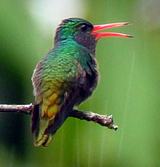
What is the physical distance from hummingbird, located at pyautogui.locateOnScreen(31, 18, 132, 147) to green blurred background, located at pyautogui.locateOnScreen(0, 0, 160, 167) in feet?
0.10

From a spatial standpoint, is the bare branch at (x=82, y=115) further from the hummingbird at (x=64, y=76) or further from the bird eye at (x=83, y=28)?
the bird eye at (x=83, y=28)

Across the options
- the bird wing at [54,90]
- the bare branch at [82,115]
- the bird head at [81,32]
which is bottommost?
the bare branch at [82,115]

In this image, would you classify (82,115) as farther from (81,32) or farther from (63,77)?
(81,32)

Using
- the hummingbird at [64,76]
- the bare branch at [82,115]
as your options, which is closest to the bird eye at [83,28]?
the hummingbird at [64,76]

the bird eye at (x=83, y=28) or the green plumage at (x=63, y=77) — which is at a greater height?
the bird eye at (x=83, y=28)

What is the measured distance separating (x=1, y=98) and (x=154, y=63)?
436mm

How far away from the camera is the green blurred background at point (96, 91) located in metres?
0.87

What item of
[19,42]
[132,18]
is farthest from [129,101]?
[19,42]

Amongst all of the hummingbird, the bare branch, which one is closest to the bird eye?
the hummingbird

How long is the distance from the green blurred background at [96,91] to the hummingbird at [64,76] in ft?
0.10

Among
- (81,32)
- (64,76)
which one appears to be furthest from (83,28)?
(64,76)

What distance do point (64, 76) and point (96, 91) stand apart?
114mm

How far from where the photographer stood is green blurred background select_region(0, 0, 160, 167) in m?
0.87

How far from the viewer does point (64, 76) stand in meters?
0.83
